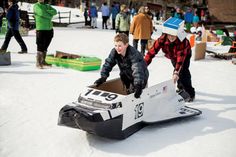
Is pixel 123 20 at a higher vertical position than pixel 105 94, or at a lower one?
higher

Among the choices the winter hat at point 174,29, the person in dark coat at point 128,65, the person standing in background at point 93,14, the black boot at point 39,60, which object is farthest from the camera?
the person standing in background at point 93,14

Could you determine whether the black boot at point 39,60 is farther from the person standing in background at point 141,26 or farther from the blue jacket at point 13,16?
the person standing in background at point 141,26

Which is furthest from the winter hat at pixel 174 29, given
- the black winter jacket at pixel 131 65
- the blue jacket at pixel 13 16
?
the blue jacket at pixel 13 16

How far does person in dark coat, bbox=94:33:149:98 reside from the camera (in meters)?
4.76

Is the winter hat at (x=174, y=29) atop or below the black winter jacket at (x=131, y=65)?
atop

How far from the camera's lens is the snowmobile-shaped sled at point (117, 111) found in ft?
13.8

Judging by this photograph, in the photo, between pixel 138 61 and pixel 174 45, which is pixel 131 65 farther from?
pixel 174 45

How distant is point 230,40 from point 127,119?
40.1ft

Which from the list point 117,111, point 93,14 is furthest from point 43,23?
point 93,14

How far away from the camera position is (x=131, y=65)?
5.02 metres

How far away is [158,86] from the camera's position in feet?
17.1

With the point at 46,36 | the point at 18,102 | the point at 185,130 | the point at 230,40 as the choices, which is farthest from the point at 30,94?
the point at 230,40

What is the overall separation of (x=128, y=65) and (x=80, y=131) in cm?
117

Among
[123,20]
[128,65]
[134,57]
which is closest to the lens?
[134,57]
